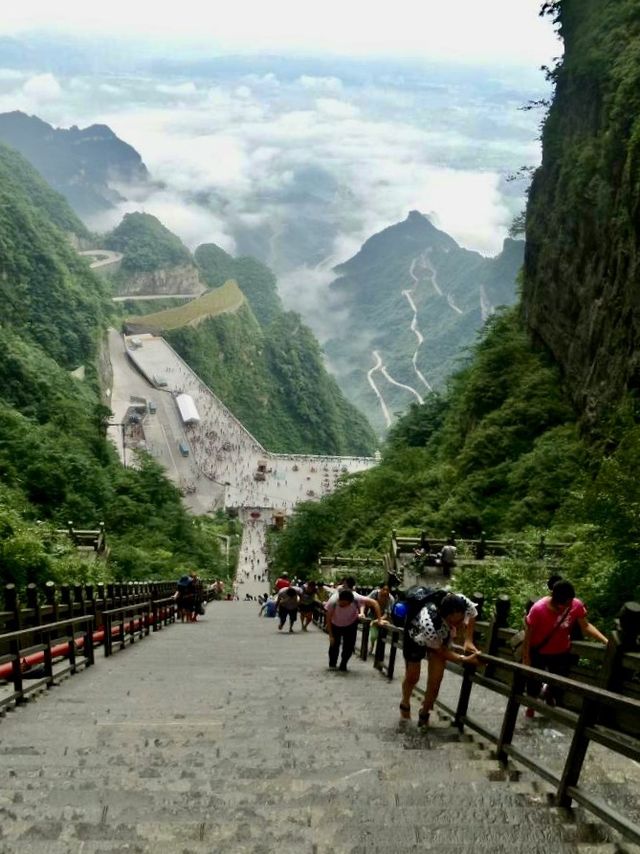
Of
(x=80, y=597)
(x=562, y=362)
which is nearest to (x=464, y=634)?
(x=80, y=597)

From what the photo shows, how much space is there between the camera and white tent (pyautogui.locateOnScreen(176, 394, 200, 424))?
12516cm

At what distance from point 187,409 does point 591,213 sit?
102 meters

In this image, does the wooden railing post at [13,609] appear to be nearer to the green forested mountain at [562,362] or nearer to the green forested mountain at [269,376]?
the green forested mountain at [562,362]

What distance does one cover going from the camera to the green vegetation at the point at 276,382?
157 m

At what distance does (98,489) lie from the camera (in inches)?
1892

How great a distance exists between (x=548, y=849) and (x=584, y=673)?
257 centimetres

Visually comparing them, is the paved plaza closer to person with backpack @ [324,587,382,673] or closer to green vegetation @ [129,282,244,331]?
green vegetation @ [129,282,244,331]

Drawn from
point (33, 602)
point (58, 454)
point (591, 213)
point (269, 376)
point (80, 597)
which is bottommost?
point (80, 597)

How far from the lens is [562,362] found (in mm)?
33438

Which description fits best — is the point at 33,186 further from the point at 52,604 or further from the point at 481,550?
the point at 52,604

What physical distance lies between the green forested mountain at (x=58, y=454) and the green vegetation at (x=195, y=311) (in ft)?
50.0

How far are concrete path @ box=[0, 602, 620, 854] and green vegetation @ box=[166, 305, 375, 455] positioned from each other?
14471 centimetres

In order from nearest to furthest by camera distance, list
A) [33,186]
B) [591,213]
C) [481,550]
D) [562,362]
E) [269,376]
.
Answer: [481,550] < [591,213] < [562,362] < [269,376] < [33,186]

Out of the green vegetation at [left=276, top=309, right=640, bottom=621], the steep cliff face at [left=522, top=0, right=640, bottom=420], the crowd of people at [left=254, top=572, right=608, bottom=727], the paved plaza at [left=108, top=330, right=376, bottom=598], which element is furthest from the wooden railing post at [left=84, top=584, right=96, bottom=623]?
the paved plaza at [left=108, top=330, right=376, bottom=598]
